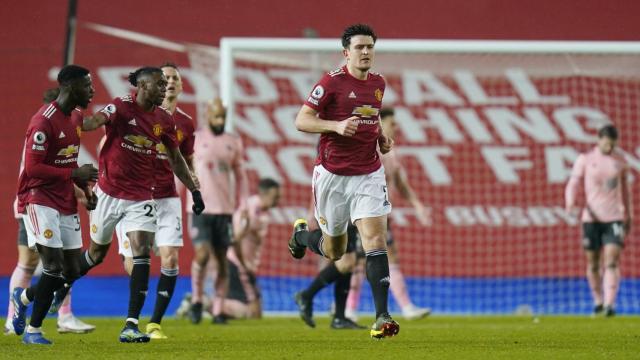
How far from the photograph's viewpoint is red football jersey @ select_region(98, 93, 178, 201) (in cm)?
777

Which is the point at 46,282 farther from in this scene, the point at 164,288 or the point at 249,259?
the point at 249,259

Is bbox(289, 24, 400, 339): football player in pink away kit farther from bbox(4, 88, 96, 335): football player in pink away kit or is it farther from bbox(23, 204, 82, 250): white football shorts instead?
bbox(4, 88, 96, 335): football player in pink away kit

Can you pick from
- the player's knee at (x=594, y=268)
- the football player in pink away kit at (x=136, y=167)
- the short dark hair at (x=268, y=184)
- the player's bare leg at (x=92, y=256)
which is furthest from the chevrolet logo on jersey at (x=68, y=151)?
the player's knee at (x=594, y=268)

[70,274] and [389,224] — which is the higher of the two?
A: [389,224]

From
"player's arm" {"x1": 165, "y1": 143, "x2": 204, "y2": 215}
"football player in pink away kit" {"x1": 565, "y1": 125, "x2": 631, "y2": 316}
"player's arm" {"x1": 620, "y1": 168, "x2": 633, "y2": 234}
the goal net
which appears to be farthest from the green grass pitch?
the goal net

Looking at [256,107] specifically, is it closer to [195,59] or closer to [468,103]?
[195,59]

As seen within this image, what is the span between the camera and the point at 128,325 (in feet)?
25.0

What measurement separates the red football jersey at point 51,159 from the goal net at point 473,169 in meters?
6.90

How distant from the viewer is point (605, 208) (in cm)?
1257

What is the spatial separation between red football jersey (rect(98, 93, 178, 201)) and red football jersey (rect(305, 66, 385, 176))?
103cm

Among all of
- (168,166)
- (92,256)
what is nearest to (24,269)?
(92,256)

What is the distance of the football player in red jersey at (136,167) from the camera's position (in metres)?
7.71

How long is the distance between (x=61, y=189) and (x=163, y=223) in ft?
4.01

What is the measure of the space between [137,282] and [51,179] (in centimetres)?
92
